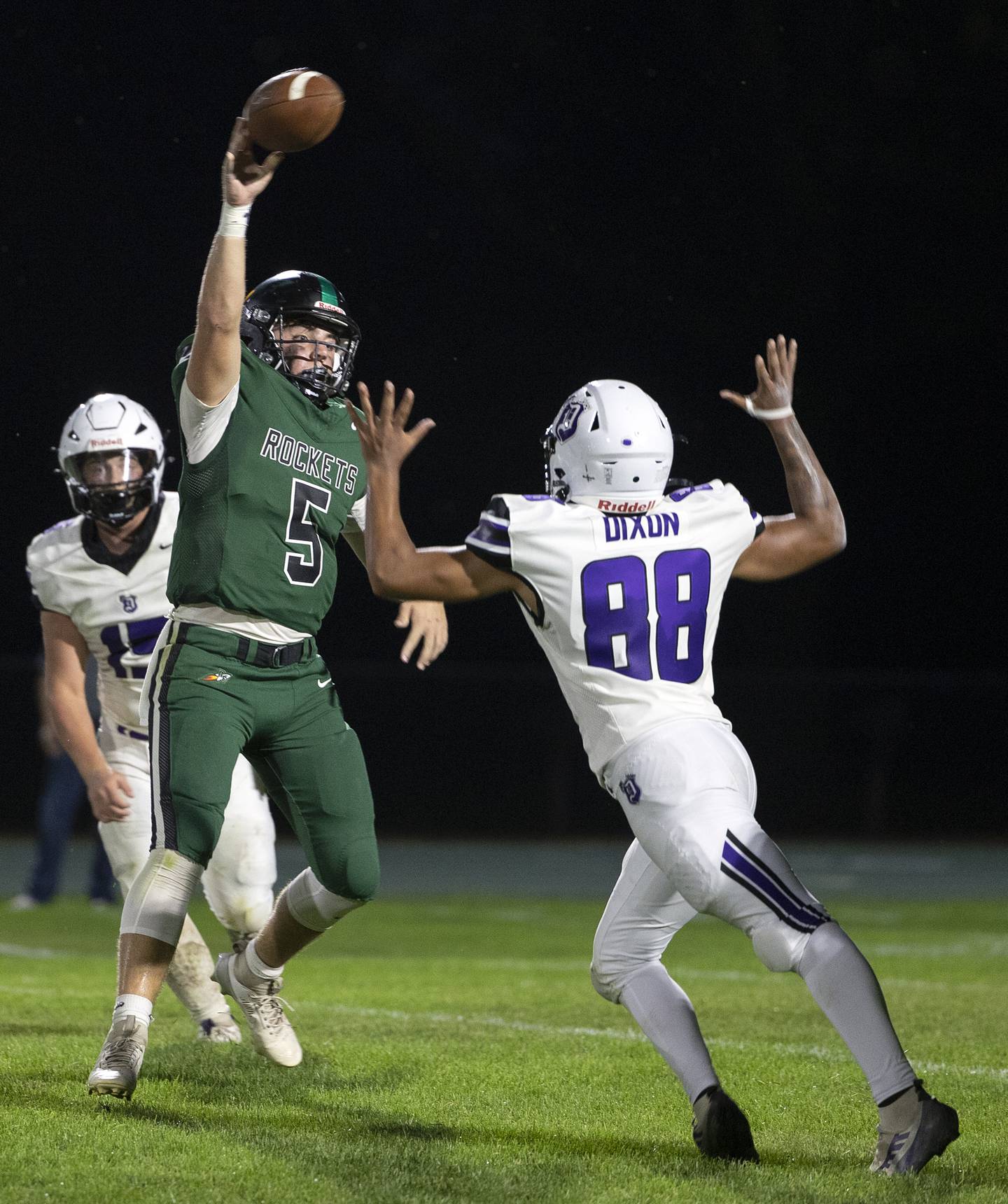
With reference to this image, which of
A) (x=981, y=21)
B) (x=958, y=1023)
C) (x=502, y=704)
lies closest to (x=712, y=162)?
(x=981, y=21)

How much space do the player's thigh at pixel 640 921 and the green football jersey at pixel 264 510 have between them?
1140 millimetres

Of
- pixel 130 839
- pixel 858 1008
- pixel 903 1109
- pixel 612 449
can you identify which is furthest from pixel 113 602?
pixel 903 1109

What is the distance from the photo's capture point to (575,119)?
19984mm

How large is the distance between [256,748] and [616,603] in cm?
117

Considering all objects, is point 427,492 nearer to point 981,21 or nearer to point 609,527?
point 981,21

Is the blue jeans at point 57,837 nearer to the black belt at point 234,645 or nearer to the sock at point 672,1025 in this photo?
the black belt at point 234,645

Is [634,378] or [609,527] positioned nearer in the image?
[609,527]

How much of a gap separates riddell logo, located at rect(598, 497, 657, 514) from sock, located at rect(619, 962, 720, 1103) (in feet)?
3.37

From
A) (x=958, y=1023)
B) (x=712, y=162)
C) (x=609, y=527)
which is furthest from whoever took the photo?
(x=712, y=162)

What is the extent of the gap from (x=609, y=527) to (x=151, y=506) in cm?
219

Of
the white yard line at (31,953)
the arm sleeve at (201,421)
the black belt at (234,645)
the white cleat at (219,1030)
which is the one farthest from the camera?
the white yard line at (31,953)

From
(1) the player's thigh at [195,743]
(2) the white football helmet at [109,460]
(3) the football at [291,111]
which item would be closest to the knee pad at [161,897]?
(1) the player's thigh at [195,743]

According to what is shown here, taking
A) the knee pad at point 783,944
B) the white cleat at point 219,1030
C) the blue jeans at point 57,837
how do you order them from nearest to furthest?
the knee pad at point 783,944
the white cleat at point 219,1030
the blue jeans at point 57,837

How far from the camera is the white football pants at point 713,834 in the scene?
3193 millimetres
